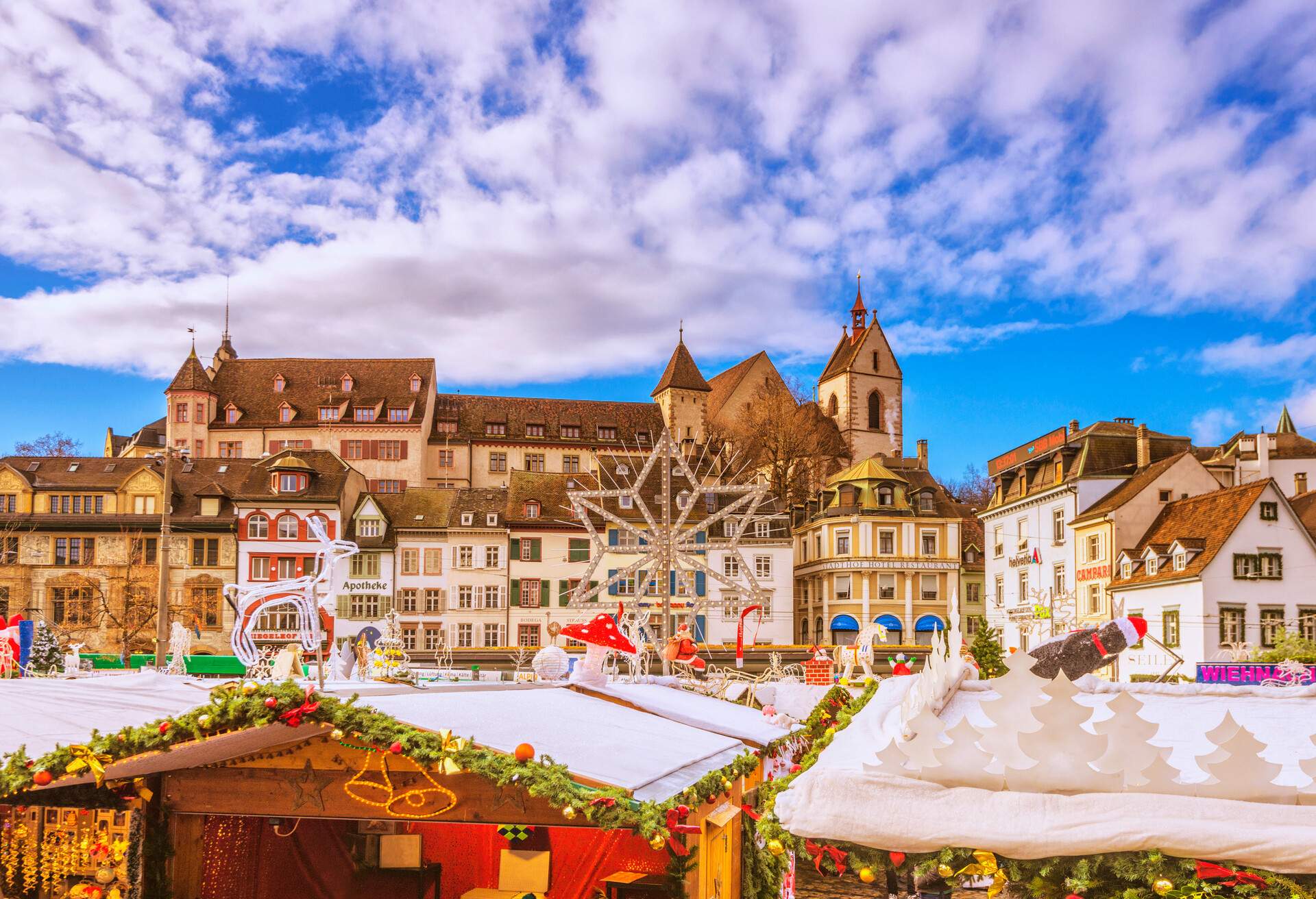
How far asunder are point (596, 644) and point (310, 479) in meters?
52.1

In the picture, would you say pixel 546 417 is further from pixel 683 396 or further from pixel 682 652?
pixel 682 652

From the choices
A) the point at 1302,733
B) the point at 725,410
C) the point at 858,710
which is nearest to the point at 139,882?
the point at 858,710

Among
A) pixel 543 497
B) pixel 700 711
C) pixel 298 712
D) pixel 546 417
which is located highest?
pixel 546 417

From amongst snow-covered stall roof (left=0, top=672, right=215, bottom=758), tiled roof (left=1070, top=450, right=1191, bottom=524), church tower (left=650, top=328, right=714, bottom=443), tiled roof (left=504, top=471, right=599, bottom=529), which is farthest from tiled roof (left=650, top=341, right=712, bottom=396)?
snow-covered stall roof (left=0, top=672, right=215, bottom=758)

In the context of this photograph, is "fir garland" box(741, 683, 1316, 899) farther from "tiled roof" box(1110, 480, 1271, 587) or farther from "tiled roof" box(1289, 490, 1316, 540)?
"tiled roof" box(1289, 490, 1316, 540)

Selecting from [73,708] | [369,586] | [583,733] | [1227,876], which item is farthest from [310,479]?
[1227,876]

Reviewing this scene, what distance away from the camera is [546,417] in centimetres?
Answer: 8856

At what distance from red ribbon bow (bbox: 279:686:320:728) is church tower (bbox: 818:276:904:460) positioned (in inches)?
3372

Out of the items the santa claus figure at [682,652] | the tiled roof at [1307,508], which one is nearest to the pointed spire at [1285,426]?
the tiled roof at [1307,508]

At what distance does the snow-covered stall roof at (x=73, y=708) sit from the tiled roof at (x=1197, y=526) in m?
37.8

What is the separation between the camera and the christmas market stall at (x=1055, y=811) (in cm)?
430

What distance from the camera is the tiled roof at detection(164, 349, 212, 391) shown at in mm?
82250

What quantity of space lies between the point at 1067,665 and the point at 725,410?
84410 millimetres

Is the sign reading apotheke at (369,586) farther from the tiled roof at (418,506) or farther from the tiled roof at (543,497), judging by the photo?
the tiled roof at (543,497)
